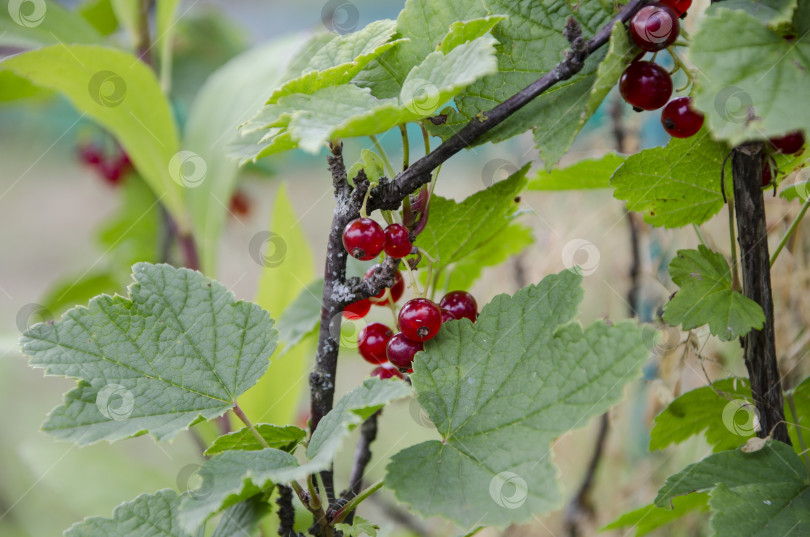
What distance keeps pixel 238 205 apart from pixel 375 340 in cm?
123

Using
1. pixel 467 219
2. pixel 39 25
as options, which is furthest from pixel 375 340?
pixel 39 25

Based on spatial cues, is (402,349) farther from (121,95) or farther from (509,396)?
(121,95)

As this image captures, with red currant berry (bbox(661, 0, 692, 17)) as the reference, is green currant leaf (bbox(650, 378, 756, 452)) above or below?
below

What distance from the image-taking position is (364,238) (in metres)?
0.47

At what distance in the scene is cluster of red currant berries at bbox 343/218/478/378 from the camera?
18.6 inches

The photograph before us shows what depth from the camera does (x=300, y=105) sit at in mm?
424

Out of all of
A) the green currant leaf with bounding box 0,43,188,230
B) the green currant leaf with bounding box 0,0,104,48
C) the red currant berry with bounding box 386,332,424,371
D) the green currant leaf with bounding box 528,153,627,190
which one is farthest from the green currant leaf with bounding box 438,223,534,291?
the green currant leaf with bounding box 0,0,104,48

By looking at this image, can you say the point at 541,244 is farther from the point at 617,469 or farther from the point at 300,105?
the point at 300,105

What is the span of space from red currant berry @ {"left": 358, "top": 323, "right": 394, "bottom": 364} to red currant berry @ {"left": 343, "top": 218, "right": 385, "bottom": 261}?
14cm

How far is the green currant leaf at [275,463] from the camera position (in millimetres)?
381

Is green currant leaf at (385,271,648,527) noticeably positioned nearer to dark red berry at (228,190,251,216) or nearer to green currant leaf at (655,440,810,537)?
green currant leaf at (655,440,810,537)


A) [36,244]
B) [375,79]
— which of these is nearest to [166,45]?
[375,79]

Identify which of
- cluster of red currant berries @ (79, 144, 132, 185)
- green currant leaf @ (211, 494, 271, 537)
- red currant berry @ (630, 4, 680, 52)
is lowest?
green currant leaf @ (211, 494, 271, 537)

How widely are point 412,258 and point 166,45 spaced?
2.73 ft
